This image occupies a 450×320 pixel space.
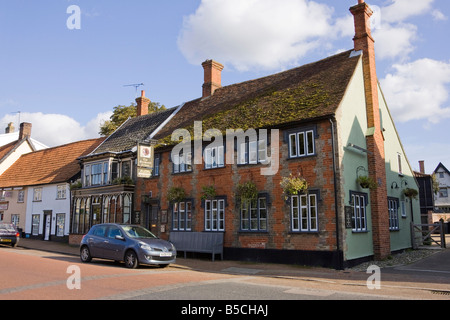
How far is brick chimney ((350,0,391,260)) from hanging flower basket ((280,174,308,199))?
14.4 feet

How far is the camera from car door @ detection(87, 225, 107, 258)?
1548 cm

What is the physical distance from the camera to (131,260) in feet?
46.7

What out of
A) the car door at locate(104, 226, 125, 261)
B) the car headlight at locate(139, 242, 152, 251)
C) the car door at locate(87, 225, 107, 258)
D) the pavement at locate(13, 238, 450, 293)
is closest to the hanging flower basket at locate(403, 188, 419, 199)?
the pavement at locate(13, 238, 450, 293)

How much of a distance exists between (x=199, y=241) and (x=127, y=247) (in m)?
5.05

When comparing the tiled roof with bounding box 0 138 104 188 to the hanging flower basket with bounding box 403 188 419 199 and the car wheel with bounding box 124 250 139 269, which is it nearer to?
the car wheel with bounding box 124 250 139 269

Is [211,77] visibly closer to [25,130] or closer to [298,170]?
[298,170]

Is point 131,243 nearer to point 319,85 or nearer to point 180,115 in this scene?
point 319,85

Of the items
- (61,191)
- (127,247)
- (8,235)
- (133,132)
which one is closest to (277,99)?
(127,247)

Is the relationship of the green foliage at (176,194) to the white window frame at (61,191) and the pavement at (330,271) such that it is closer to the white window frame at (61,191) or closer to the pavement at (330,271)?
the pavement at (330,271)

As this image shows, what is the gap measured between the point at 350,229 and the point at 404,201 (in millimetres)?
9045

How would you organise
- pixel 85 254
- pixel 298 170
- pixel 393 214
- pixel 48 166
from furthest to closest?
pixel 48 166 < pixel 393 214 < pixel 298 170 < pixel 85 254

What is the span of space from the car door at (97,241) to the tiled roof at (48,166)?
49.7 feet

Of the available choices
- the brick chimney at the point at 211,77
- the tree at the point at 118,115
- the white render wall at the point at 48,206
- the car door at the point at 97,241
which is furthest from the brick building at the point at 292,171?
the tree at the point at 118,115
